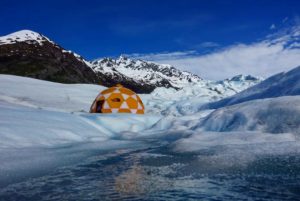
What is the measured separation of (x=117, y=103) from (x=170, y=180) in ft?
39.8

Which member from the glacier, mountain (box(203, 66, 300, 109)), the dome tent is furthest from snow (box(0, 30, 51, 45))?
the glacier

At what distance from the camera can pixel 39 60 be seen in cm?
12044

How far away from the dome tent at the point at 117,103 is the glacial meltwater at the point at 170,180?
1035 centimetres

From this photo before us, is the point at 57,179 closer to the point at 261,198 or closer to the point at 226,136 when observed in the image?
the point at 261,198

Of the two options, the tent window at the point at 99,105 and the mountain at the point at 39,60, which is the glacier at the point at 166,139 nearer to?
the tent window at the point at 99,105

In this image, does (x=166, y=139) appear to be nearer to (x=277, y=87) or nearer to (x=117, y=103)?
(x=277, y=87)

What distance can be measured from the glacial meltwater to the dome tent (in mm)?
10352

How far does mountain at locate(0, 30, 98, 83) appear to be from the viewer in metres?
114

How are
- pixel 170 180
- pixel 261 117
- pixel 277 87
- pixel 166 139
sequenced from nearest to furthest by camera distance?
pixel 170 180 → pixel 261 117 → pixel 166 139 → pixel 277 87

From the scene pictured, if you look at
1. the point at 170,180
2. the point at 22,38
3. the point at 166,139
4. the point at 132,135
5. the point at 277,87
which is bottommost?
the point at 170,180

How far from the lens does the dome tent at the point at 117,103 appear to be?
1571 centimetres

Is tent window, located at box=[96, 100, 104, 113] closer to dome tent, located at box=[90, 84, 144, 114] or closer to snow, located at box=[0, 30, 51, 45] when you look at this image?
dome tent, located at box=[90, 84, 144, 114]

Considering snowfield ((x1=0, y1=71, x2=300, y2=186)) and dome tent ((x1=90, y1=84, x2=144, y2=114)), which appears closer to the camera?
snowfield ((x1=0, y1=71, x2=300, y2=186))

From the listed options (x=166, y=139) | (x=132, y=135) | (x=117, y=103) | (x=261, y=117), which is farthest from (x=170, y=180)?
(x=117, y=103)
